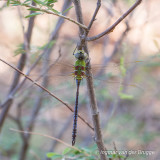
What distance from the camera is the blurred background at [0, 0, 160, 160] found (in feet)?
4.01

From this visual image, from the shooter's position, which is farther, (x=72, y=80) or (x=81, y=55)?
(x=72, y=80)

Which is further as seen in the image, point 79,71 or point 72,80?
point 72,80

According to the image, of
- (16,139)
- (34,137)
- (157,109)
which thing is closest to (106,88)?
(16,139)

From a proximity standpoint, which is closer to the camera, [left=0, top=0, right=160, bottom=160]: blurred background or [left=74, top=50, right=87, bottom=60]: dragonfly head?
[left=74, top=50, right=87, bottom=60]: dragonfly head

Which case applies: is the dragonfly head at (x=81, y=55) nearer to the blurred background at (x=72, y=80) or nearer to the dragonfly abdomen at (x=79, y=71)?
the dragonfly abdomen at (x=79, y=71)

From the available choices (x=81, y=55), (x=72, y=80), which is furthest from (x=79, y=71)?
(x=72, y=80)

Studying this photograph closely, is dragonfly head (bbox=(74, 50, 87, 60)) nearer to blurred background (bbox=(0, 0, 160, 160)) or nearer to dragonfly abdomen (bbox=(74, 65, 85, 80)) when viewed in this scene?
dragonfly abdomen (bbox=(74, 65, 85, 80))

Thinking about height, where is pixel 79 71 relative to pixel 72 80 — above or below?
below

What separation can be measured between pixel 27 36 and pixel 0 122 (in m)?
0.57

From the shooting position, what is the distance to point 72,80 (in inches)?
61.2

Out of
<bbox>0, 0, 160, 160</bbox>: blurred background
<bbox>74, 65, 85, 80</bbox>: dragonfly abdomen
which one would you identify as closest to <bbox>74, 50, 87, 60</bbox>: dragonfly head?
<bbox>74, 65, 85, 80</bbox>: dragonfly abdomen

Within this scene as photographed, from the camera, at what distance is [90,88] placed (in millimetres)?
676

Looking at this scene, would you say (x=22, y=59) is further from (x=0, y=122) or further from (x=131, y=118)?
(x=131, y=118)

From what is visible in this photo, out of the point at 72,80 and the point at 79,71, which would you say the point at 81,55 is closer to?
the point at 79,71
